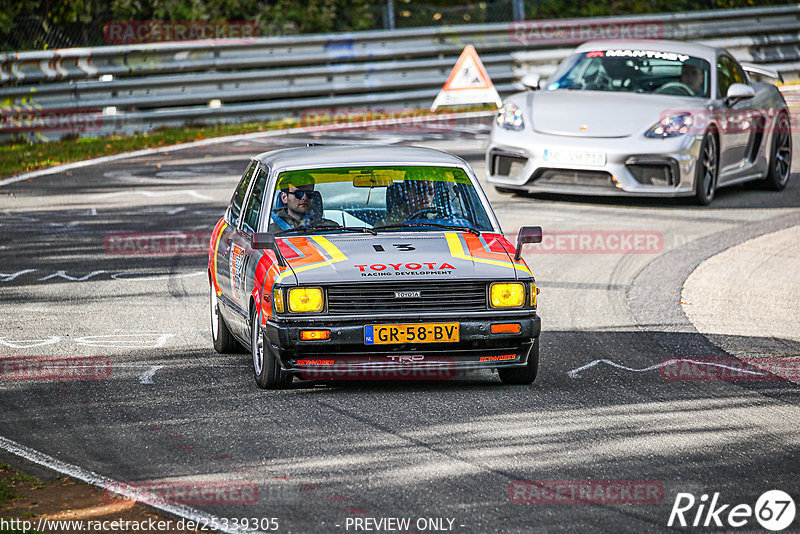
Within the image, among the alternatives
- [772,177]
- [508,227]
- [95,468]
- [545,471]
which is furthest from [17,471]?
[772,177]

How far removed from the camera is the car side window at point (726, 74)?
1483cm

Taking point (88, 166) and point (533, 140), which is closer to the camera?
point (533, 140)

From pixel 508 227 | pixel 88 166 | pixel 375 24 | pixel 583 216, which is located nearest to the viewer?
pixel 508 227

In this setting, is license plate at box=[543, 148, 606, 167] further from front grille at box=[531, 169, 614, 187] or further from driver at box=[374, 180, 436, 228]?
driver at box=[374, 180, 436, 228]

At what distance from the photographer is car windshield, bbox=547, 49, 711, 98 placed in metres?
14.8

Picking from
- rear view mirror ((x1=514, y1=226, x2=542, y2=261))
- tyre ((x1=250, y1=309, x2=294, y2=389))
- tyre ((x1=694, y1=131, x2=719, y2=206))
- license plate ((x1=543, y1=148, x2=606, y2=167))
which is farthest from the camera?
tyre ((x1=694, y1=131, x2=719, y2=206))

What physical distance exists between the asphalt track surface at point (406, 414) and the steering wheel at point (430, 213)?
1.00 meters

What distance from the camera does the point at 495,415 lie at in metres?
6.80

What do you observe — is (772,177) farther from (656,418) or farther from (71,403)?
(71,403)

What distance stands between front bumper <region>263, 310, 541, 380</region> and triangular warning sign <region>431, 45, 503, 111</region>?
14937mm

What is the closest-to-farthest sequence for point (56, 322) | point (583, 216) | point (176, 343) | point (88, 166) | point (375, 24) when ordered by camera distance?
point (176, 343), point (56, 322), point (583, 216), point (88, 166), point (375, 24)

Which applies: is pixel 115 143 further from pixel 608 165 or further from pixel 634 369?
pixel 634 369

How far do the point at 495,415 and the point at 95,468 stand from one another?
2085 mm

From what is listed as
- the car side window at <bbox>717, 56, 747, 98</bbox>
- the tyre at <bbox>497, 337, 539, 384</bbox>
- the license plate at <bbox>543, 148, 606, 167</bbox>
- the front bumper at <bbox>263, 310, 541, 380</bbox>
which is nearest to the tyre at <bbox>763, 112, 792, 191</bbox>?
the car side window at <bbox>717, 56, 747, 98</bbox>
